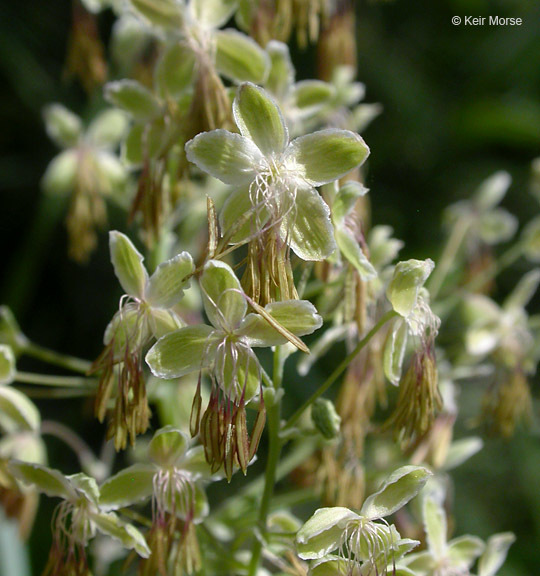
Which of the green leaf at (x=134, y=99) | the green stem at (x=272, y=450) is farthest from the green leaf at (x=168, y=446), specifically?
the green leaf at (x=134, y=99)

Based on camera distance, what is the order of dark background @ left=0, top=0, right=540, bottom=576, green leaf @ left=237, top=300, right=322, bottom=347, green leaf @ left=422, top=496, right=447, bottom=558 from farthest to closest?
dark background @ left=0, top=0, right=540, bottom=576 < green leaf @ left=422, top=496, right=447, bottom=558 < green leaf @ left=237, top=300, right=322, bottom=347

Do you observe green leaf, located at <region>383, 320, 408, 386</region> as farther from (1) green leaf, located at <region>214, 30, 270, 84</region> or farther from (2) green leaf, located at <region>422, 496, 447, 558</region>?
(1) green leaf, located at <region>214, 30, 270, 84</region>

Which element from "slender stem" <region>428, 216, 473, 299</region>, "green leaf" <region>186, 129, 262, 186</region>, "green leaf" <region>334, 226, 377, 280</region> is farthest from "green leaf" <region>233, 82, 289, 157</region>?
"slender stem" <region>428, 216, 473, 299</region>

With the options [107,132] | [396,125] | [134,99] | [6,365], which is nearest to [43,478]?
[6,365]

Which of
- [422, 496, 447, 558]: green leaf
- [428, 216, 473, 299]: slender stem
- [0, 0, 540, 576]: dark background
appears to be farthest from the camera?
[0, 0, 540, 576]: dark background

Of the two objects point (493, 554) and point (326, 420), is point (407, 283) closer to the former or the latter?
point (326, 420)

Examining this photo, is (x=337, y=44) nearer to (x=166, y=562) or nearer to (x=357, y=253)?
(x=357, y=253)
